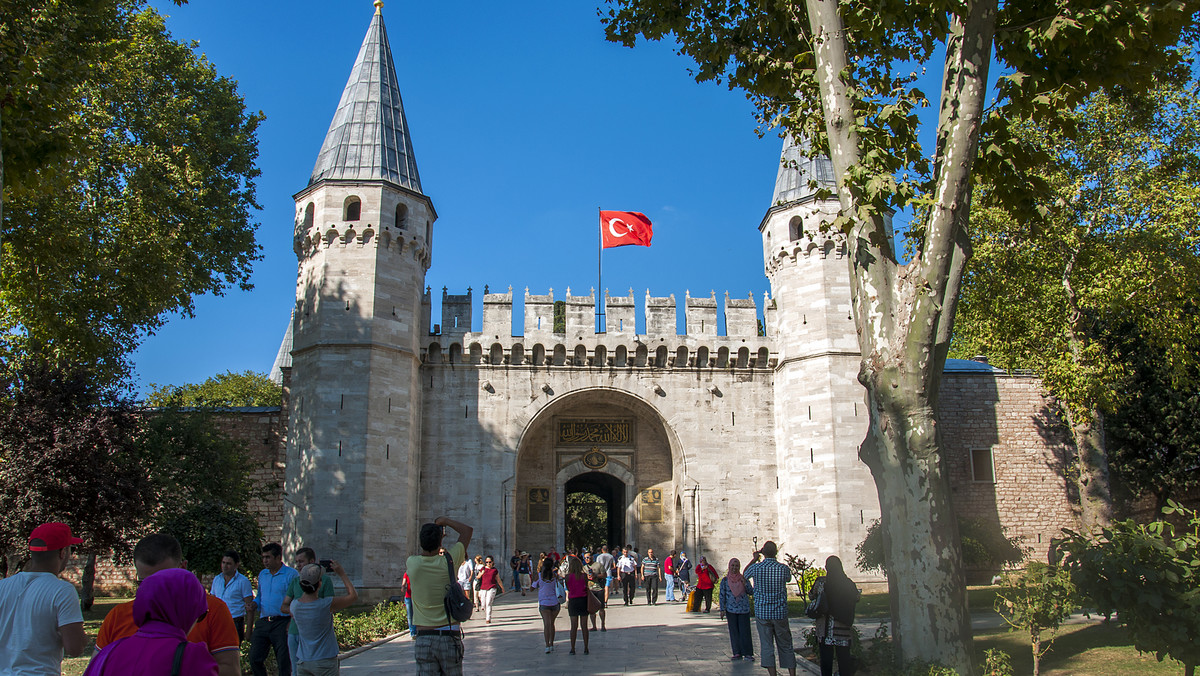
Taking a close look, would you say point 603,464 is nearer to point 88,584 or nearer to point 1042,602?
point 88,584

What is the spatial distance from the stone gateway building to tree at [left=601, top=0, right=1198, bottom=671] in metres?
12.3

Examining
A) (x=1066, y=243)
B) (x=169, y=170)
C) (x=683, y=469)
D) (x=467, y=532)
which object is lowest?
(x=467, y=532)

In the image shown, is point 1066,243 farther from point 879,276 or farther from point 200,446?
point 200,446

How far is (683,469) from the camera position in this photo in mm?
21688

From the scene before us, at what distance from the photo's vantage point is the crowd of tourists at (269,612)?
2.94 m

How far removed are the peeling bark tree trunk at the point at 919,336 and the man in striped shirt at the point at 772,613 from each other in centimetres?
130

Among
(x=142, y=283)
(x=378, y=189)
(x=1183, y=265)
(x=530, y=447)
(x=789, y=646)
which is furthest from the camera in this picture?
(x=530, y=447)

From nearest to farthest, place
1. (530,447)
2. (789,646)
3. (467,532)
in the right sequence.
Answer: (467,532) → (789,646) → (530,447)

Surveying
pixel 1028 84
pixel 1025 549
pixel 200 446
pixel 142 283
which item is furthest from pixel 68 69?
pixel 1025 549

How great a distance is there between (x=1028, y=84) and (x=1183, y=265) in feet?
35.3

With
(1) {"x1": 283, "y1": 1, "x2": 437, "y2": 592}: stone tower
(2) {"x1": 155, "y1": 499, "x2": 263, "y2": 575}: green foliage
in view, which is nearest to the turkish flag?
(1) {"x1": 283, "y1": 1, "x2": 437, "y2": 592}: stone tower

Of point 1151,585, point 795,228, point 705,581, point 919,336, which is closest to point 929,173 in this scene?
point 919,336

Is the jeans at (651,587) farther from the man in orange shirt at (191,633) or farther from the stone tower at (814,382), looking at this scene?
the man in orange shirt at (191,633)

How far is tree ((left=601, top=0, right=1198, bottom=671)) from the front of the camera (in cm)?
689
